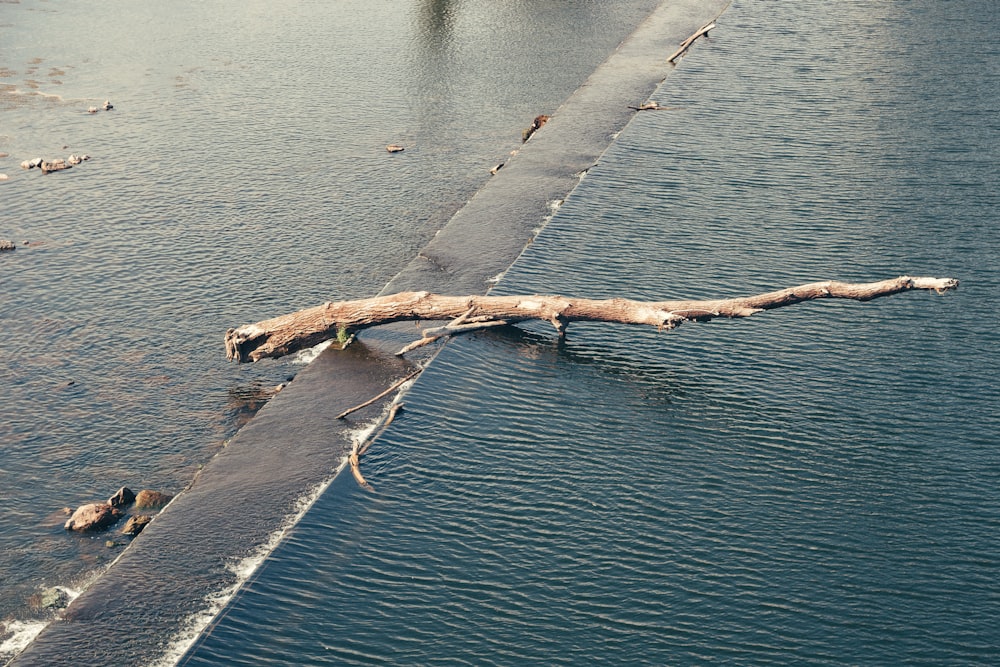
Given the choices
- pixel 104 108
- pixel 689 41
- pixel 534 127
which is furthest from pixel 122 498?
pixel 689 41

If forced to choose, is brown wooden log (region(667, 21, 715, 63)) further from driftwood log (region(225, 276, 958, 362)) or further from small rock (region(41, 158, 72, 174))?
driftwood log (region(225, 276, 958, 362))

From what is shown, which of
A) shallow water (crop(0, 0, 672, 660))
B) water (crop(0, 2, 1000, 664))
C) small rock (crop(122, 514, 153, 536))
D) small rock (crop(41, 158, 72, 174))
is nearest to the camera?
water (crop(0, 2, 1000, 664))

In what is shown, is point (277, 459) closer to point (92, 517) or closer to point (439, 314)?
point (92, 517)

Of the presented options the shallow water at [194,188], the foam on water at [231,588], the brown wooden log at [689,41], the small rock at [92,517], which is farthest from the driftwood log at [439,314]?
the brown wooden log at [689,41]

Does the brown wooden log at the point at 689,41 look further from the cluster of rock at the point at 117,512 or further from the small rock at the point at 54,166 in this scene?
the cluster of rock at the point at 117,512

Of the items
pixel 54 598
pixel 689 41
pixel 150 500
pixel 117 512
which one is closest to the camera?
pixel 54 598

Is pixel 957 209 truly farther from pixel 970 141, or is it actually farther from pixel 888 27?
pixel 888 27

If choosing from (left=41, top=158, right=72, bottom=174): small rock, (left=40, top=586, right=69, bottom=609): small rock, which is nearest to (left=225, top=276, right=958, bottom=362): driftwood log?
(left=40, top=586, right=69, bottom=609): small rock
